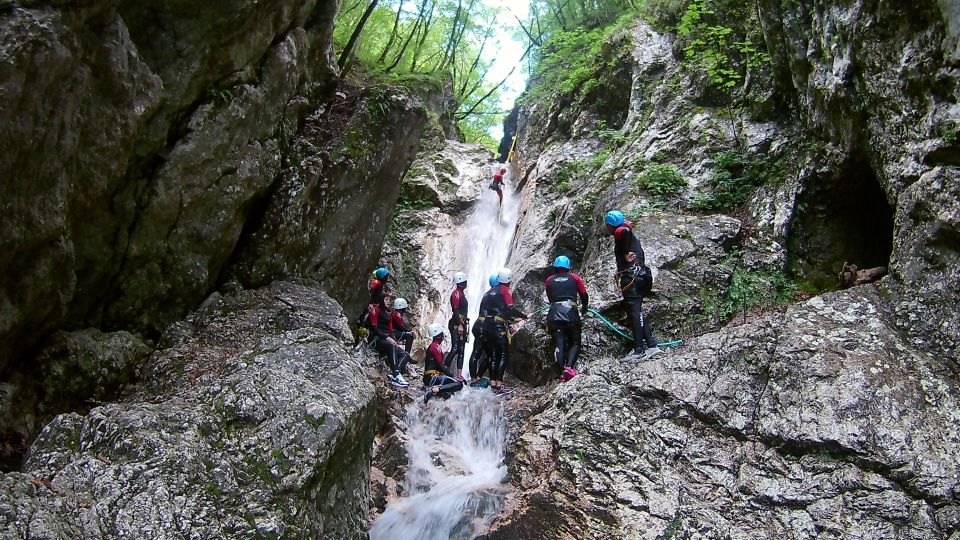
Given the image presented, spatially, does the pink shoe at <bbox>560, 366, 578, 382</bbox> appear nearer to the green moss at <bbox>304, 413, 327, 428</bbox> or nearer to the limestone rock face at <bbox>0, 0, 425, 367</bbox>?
the limestone rock face at <bbox>0, 0, 425, 367</bbox>

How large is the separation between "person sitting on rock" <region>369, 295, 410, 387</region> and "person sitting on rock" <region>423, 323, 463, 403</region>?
660mm

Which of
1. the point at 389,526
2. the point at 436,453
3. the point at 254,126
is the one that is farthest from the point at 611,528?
the point at 254,126

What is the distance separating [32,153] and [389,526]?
5.45 metres

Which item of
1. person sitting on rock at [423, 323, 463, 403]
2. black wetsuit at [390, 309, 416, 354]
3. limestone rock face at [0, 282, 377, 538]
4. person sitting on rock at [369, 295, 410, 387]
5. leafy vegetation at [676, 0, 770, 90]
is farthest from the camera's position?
leafy vegetation at [676, 0, 770, 90]

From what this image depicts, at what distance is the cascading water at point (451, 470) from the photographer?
730 centimetres

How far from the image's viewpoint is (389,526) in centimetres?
755

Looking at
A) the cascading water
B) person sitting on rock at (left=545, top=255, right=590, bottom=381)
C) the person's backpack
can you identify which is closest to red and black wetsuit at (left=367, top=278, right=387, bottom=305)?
the cascading water

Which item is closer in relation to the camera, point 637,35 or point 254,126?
point 254,126

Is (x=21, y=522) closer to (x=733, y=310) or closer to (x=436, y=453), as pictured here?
(x=436, y=453)

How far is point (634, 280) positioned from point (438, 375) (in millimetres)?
3936

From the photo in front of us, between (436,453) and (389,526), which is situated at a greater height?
(436,453)

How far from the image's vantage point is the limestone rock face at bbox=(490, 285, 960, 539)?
5.92 metres

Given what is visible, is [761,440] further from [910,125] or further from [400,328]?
[400,328]

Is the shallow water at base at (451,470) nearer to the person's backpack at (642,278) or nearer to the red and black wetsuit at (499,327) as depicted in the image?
the red and black wetsuit at (499,327)
